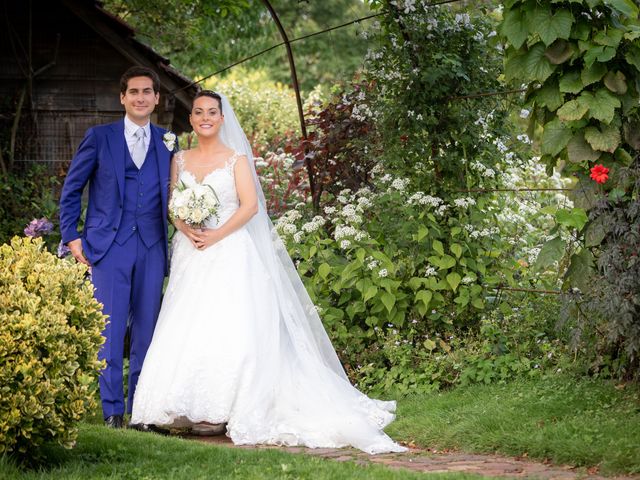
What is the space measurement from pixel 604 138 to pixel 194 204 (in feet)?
8.54

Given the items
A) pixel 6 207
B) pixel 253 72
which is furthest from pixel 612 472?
pixel 253 72

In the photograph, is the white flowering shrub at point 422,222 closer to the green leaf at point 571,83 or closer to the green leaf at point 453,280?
the green leaf at point 453,280

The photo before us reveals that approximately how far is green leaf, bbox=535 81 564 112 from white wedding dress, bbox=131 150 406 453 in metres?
2.13

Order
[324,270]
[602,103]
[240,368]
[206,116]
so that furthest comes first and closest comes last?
[324,270]
[206,116]
[240,368]
[602,103]

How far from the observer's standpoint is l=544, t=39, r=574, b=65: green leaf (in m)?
5.76

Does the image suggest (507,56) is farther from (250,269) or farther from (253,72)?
(253,72)

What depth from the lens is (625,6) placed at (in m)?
5.50

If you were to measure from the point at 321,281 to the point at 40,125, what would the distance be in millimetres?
4845

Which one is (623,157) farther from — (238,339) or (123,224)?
(123,224)

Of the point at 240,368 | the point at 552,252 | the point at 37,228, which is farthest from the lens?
the point at 37,228

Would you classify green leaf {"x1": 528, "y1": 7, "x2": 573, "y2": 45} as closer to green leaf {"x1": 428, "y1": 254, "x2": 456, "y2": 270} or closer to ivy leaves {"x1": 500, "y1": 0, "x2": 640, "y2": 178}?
ivy leaves {"x1": 500, "y1": 0, "x2": 640, "y2": 178}

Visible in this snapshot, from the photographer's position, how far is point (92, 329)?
502 cm

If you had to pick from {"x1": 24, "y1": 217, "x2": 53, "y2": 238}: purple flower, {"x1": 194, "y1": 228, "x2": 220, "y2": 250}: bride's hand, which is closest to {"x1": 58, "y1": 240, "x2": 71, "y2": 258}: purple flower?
{"x1": 24, "y1": 217, "x2": 53, "y2": 238}: purple flower

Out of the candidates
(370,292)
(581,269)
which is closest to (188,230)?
(370,292)
